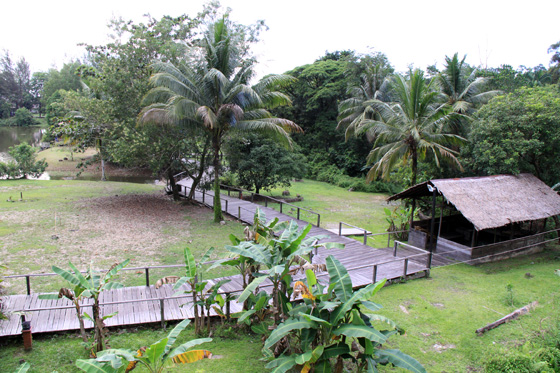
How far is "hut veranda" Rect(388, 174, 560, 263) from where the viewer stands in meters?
11.5

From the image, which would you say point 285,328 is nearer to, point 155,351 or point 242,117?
point 155,351

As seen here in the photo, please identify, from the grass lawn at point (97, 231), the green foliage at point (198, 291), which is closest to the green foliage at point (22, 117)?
the grass lawn at point (97, 231)

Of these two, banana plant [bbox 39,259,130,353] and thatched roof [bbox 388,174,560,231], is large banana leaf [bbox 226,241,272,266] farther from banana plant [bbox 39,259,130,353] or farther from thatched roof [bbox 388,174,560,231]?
thatched roof [bbox 388,174,560,231]

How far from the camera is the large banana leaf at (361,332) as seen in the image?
4600mm

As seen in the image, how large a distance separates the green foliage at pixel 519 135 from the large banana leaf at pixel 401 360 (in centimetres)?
1223

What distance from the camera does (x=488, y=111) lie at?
1527cm

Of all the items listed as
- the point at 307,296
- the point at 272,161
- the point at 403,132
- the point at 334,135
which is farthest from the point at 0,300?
the point at 334,135

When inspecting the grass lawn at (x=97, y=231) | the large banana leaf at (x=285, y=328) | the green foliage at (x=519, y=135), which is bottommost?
the grass lawn at (x=97, y=231)

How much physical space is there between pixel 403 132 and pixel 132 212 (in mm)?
13556

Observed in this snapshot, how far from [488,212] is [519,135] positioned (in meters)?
4.93

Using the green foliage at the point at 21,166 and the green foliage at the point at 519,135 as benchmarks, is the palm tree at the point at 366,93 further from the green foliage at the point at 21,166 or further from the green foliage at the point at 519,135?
the green foliage at the point at 21,166

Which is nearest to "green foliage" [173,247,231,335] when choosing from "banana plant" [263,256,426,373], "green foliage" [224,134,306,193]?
"banana plant" [263,256,426,373]

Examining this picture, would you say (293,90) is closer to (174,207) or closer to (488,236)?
(174,207)

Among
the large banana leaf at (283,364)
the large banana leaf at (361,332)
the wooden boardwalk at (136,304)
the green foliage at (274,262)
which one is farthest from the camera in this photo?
the wooden boardwalk at (136,304)
